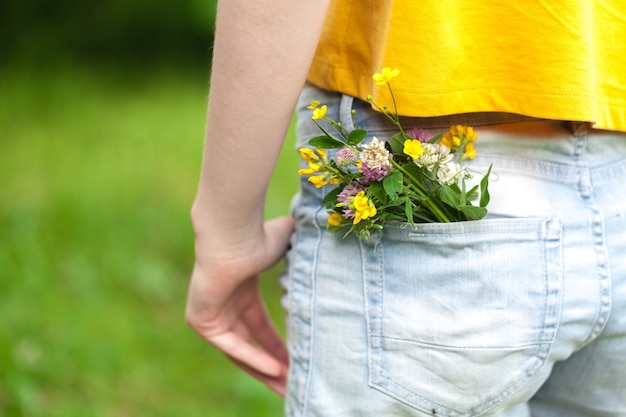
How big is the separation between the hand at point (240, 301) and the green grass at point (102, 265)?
3.71 ft

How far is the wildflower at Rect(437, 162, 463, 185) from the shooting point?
3.30ft

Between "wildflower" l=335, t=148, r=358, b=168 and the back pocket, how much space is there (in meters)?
0.11

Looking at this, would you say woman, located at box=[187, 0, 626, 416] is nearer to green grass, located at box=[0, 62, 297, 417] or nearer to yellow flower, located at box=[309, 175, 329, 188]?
yellow flower, located at box=[309, 175, 329, 188]

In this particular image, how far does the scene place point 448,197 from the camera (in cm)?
100

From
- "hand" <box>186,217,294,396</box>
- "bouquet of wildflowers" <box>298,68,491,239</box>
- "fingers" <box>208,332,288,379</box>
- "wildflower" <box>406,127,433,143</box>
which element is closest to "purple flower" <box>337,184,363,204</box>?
"bouquet of wildflowers" <box>298,68,491,239</box>

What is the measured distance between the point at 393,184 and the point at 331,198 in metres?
0.11

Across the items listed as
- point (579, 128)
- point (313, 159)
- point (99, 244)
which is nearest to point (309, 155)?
point (313, 159)

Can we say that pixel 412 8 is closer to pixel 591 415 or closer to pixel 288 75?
pixel 288 75

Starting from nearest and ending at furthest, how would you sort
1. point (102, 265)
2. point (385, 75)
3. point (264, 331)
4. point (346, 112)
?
point (385, 75), point (346, 112), point (264, 331), point (102, 265)

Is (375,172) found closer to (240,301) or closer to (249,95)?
(249,95)

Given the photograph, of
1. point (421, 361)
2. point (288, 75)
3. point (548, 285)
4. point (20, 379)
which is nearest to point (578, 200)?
point (548, 285)

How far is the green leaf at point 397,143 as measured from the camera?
102 cm

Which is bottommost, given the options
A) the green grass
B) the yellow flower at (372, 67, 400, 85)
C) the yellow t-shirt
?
the green grass

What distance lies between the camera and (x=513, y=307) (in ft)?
3.31
